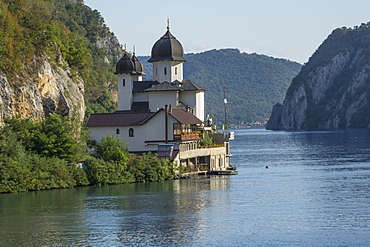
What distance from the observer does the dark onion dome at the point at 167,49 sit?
9394 centimetres

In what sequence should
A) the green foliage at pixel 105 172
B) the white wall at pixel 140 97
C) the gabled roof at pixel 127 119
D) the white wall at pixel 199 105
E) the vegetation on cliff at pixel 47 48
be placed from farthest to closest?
the white wall at pixel 140 97 → the white wall at pixel 199 105 → the vegetation on cliff at pixel 47 48 → the gabled roof at pixel 127 119 → the green foliage at pixel 105 172

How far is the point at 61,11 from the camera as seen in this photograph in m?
157

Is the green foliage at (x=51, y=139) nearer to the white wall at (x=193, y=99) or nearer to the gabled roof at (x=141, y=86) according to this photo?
the white wall at (x=193, y=99)

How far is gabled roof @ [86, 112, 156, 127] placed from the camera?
255ft

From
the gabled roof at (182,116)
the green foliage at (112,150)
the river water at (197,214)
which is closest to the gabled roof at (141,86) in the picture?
the gabled roof at (182,116)

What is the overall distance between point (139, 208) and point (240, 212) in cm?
721

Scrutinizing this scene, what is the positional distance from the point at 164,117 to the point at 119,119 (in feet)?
16.4

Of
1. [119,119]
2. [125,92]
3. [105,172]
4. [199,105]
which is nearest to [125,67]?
[125,92]

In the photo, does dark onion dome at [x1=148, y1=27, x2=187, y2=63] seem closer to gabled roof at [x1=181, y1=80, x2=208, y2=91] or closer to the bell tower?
the bell tower

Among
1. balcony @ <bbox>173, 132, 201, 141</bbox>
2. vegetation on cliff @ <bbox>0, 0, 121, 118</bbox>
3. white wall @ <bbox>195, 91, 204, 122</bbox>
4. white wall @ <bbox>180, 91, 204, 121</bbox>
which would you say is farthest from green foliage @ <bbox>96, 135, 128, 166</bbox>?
white wall @ <bbox>195, 91, 204, 122</bbox>

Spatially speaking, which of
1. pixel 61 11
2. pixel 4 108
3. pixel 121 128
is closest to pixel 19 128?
pixel 4 108

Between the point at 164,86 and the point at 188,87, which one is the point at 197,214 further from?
the point at 188,87

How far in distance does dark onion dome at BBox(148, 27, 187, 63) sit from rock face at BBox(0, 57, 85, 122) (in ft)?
36.0

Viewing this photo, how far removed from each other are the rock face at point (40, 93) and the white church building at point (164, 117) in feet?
17.3
